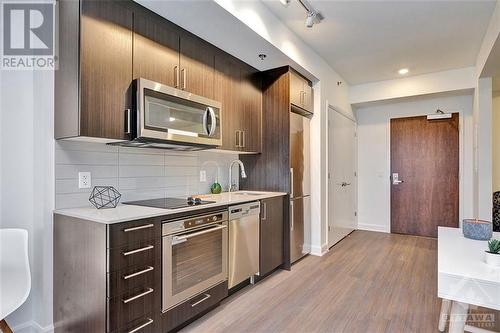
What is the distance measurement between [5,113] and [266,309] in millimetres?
2389

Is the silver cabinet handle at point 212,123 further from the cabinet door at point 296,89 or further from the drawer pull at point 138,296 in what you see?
the drawer pull at point 138,296

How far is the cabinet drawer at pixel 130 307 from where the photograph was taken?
60.2 inches

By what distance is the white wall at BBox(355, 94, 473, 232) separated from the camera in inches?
190


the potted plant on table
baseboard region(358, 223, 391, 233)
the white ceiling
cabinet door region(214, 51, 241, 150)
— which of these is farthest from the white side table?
baseboard region(358, 223, 391, 233)

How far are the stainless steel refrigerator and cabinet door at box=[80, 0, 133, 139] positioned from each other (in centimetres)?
191

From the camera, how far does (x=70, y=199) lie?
1.93m

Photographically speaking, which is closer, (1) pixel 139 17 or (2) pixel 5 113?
(2) pixel 5 113

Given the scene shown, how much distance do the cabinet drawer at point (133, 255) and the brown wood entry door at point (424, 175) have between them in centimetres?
465

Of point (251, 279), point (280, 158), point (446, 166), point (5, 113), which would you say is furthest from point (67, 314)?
point (446, 166)

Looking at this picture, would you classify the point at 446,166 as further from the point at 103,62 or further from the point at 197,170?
the point at 103,62

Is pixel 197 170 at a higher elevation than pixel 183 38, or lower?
lower

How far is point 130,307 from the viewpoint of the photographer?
1.62m

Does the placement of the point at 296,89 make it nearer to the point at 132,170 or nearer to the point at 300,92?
the point at 300,92

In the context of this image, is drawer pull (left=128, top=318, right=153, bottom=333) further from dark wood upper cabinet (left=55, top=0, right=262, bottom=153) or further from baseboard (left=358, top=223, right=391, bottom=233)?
baseboard (left=358, top=223, right=391, bottom=233)
